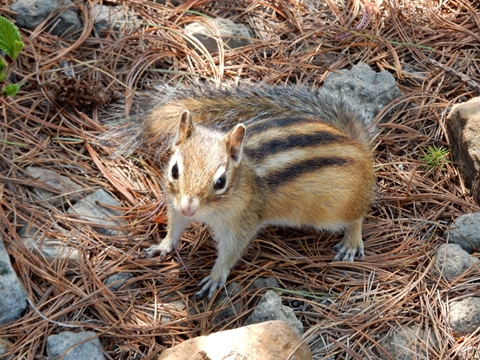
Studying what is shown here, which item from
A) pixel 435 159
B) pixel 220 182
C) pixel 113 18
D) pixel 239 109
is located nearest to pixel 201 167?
pixel 220 182

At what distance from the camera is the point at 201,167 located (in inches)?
135

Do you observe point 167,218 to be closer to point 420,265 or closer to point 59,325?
point 59,325

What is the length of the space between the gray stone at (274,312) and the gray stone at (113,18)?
2690mm

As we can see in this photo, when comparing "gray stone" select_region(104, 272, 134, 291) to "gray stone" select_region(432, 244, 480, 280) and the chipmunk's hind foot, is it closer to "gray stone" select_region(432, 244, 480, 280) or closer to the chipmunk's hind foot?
the chipmunk's hind foot

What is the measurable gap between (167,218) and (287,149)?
945mm

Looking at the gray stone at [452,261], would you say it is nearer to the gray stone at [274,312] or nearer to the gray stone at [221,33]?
the gray stone at [274,312]

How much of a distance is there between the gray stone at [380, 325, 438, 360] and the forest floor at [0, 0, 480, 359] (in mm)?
42

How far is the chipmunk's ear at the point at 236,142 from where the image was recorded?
139 inches

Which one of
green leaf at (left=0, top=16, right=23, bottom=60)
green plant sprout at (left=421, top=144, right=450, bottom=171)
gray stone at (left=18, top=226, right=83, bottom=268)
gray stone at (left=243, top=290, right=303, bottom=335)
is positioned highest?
green leaf at (left=0, top=16, right=23, bottom=60)

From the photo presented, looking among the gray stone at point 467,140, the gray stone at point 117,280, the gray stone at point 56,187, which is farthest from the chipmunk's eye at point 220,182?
the gray stone at point 467,140

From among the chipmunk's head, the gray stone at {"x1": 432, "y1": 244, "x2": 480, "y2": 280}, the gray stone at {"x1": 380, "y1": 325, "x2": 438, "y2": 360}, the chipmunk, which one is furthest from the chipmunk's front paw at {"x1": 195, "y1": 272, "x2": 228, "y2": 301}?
the gray stone at {"x1": 432, "y1": 244, "x2": 480, "y2": 280}

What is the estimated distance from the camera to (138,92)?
15.6 feet

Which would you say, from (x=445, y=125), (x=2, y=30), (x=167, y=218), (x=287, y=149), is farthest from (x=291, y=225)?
(x=2, y=30)

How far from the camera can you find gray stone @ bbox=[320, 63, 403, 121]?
4.70 metres
